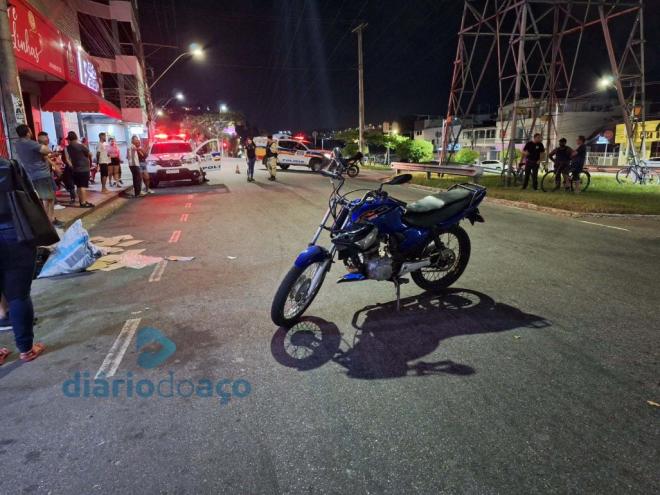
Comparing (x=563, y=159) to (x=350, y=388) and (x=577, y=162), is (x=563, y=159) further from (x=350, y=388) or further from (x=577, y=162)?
(x=350, y=388)

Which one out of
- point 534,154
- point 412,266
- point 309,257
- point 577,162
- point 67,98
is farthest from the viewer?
point 534,154

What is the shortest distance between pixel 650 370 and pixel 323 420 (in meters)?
2.67

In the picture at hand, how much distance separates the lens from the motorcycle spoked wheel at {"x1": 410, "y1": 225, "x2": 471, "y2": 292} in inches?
209

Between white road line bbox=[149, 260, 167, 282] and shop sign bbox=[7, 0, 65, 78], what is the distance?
5185 mm

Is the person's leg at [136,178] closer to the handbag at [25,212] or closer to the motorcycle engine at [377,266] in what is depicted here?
the handbag at [25,212]

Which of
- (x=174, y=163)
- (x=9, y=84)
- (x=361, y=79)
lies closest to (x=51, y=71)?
(x=9, y=84)

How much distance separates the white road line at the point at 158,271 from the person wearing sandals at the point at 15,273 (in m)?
2.19

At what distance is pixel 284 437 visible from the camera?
2.81m

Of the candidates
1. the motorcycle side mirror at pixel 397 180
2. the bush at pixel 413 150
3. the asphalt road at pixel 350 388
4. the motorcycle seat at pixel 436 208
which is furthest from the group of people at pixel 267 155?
the bush at pixel 413 150

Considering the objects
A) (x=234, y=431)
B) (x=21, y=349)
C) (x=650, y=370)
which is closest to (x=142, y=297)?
(x=21, y=349)

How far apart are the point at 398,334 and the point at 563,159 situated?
42.9 feet

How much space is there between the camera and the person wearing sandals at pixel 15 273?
3.76 metres

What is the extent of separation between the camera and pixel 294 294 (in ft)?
14.3

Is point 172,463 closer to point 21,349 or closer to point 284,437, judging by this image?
point 284,437
